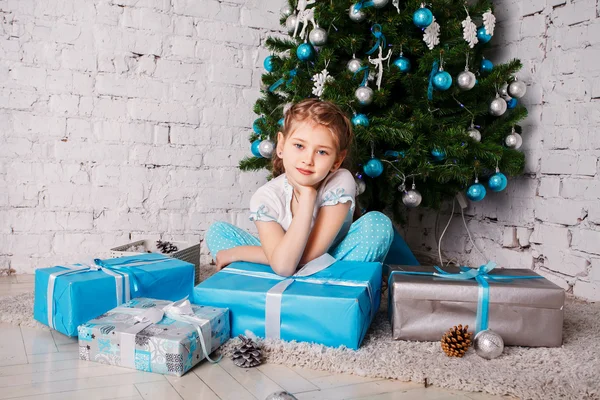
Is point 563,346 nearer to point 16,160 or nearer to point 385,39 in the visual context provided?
point 385,39

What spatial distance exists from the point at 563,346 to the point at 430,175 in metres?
0.79

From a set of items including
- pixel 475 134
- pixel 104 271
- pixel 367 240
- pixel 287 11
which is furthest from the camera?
pixel 287 11

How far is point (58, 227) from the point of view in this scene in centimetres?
251

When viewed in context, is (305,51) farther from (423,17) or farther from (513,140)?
(513,140)

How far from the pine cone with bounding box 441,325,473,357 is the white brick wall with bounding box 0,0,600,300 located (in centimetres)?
103

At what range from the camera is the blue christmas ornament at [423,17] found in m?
1.97

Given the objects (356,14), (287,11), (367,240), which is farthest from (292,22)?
(367,240)

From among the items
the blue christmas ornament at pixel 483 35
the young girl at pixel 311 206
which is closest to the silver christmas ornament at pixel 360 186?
the young girl at pixel 311 206

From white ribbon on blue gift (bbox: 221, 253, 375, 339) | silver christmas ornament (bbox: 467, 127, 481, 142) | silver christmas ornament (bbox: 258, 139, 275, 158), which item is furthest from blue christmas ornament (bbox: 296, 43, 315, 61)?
white ribbon on blue gift (bbox: 221, 253, 375, 339)

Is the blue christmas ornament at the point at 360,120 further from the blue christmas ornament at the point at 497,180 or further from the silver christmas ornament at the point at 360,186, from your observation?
the blue christmas ornament at the point at 497,180

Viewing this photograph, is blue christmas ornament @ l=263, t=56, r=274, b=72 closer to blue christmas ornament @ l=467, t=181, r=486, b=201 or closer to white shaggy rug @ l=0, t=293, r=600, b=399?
blue christmas ornament @ l=467, t=181, r=486, b=201

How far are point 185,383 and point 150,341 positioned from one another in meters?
0.14

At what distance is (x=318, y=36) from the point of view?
203cm

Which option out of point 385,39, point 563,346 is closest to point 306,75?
point 385,39
